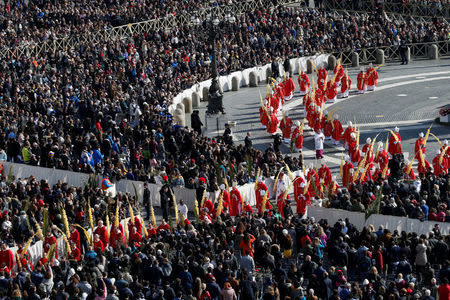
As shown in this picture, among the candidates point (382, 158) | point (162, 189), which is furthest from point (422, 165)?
point (162, 189)

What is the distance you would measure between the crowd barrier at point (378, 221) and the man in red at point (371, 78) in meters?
19.6

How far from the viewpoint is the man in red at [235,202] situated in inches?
1128

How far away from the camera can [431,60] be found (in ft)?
175

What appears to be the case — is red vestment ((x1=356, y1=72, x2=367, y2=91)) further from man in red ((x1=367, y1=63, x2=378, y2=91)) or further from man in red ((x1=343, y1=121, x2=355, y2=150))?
man in red ((x1=343, y1=121, x2=355, y2=150))

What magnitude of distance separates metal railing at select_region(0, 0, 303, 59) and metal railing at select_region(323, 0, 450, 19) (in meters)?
3.01

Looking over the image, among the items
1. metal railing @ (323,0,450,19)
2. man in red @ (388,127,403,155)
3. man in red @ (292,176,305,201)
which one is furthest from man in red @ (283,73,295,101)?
man in red @ (292,176,305,201)

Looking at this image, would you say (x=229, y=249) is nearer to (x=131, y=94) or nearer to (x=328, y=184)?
(x=328, y=184)

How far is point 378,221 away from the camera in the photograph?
85.9 ft

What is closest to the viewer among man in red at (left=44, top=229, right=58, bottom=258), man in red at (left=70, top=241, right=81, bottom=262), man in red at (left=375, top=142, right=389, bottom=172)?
man in red at (left=70, top=241, right=81, bottom=262)

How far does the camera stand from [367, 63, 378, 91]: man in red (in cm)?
4628

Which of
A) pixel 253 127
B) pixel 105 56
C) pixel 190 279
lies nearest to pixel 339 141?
pixel 253 127

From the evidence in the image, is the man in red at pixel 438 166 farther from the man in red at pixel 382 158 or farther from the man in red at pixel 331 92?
the man in red at pixel 331 92

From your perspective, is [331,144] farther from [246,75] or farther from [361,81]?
[246,75]

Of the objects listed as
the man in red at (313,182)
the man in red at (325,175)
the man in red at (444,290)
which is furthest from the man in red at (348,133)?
the man in red at (444,290)
